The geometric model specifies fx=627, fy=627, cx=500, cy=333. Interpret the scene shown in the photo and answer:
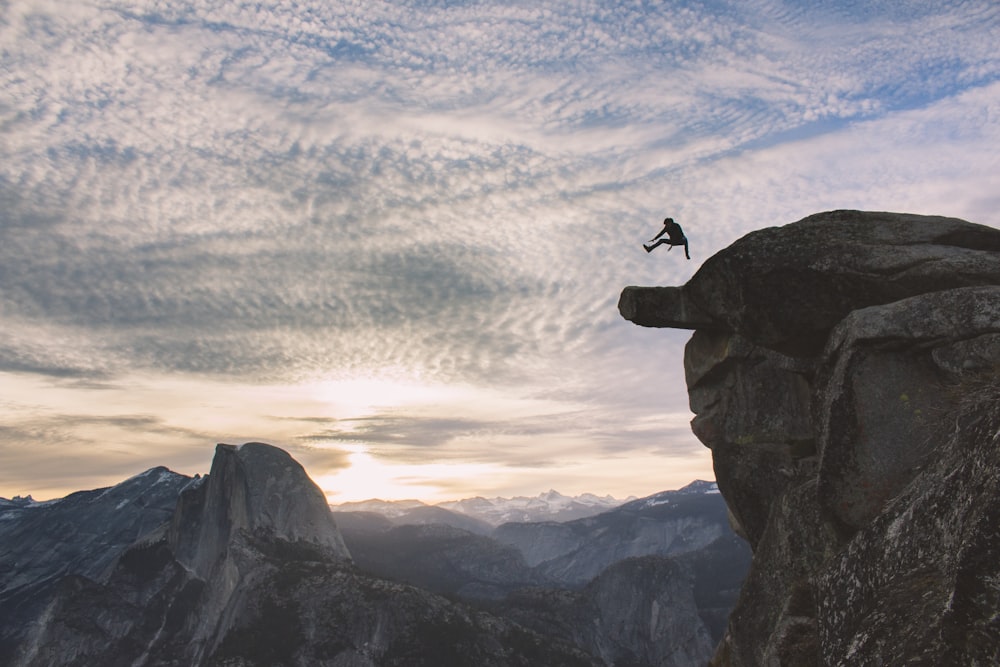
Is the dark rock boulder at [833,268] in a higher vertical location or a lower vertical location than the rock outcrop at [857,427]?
higher

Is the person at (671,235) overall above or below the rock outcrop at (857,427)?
above

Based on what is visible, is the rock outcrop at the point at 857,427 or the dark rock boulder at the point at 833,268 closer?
the rock outcrop at the point at 857,427

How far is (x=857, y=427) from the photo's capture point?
16.5 metres

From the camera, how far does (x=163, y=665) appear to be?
625 feet

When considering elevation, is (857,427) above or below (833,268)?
below

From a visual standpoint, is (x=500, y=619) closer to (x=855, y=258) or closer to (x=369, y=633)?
(x=369, y=633)

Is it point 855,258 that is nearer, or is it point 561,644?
point 855,258

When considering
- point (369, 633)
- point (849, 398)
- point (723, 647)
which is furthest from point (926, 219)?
point (369, 633)

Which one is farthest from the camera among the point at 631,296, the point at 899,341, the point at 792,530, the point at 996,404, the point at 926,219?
the point at 631,296

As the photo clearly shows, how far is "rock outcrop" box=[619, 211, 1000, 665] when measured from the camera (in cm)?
1066

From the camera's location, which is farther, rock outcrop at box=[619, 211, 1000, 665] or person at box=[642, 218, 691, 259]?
person at box=[642, 218, 691, 259]

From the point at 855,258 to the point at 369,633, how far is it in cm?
16449

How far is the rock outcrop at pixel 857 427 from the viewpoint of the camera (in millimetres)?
10656

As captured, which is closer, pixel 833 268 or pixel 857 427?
pixel 857 427
